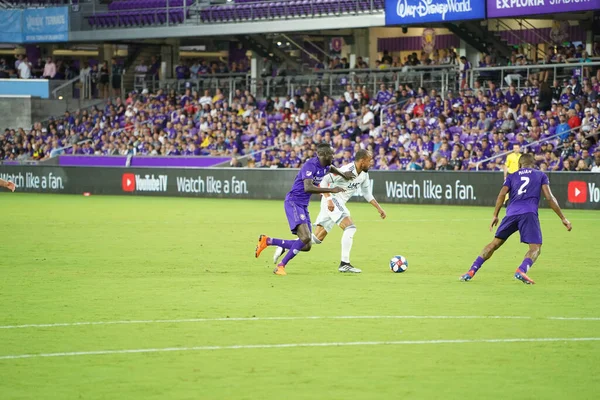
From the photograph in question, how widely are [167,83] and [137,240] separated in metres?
32.3

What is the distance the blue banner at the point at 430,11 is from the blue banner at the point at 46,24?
19.8 meters

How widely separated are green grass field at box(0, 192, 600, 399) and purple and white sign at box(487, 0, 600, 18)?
1576 centimetres

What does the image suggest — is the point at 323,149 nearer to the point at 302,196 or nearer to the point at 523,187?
the point at 302,196

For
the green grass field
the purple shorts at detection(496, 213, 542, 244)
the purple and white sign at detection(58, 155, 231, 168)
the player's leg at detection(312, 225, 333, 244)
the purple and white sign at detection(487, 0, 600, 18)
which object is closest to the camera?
the green grass field

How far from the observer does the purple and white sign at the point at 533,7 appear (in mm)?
34281

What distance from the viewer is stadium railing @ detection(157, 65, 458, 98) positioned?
40312 mm

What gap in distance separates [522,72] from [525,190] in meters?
24.8

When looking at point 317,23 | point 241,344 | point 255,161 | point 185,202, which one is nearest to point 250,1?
point 317,23

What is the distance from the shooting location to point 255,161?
39.9m

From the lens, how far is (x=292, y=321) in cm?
1050

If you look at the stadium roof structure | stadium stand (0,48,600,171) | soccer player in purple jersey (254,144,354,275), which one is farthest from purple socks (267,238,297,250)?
the stadium roof structure

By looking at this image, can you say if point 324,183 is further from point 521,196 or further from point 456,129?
point 456,129

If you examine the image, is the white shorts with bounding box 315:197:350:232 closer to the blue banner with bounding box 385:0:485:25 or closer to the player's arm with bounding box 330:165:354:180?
the player's arm with bounding box 330:165:354:180

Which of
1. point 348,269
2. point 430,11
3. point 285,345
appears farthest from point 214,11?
point 285,345
